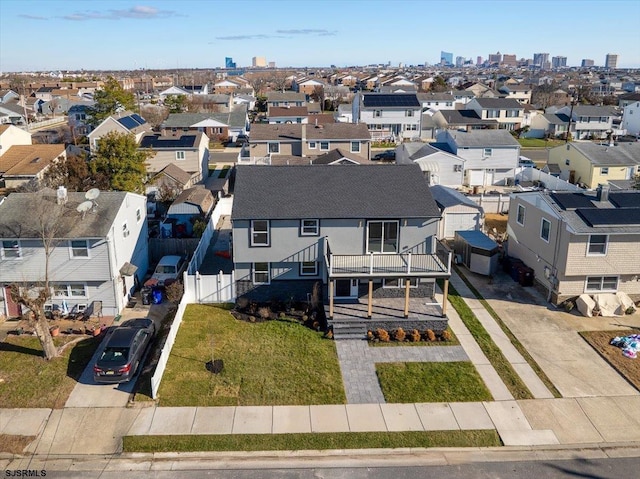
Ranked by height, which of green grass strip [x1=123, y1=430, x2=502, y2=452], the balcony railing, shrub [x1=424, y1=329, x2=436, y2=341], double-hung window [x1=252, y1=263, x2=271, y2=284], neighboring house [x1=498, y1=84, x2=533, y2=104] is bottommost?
green grass strip [x1=123, y1=430, x2=502, y2=452]

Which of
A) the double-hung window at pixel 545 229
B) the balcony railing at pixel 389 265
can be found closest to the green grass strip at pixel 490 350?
the balcony railing at pixel 389 265

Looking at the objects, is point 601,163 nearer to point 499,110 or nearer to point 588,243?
point 588,243

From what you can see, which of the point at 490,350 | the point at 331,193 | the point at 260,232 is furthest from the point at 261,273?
the point at 490,350

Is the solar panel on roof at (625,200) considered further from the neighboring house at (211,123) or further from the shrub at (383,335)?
the neighboring house at (211,123)

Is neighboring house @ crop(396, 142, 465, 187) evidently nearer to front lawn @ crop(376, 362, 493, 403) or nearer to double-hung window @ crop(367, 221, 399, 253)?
double-hung window @ crop(367, 221, 399, 253)

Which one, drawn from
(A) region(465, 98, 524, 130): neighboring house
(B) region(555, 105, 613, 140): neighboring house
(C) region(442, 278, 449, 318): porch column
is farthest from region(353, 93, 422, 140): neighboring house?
(C) region(442, 278, 449, 318): porch column

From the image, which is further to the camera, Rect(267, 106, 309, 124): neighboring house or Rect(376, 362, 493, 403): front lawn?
Rect(267, 106, 309, 124): neighboring house
